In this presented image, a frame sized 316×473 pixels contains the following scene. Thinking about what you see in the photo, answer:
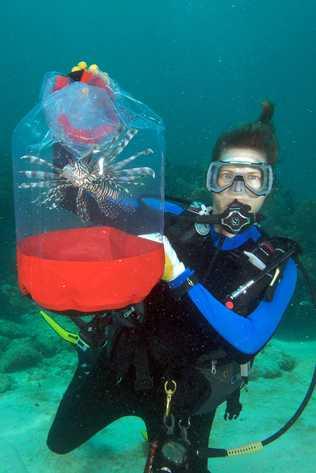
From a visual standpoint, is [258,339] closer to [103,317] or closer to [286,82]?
[103,317]

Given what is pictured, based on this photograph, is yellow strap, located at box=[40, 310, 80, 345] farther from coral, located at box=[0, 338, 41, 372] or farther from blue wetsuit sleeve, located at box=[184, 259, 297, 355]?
coral, located at box=[0, 338, 41, 372]

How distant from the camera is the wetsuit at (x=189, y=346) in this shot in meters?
2.84

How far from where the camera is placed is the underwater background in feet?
15.7

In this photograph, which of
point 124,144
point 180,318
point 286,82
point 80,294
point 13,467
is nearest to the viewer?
point 80,294

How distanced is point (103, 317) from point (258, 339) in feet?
3.45

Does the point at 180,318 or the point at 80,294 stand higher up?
the point at 80,294

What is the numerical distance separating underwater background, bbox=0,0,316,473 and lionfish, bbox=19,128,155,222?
2.81 m

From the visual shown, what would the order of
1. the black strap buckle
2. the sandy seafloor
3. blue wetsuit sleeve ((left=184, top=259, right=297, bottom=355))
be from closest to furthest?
the black strap buckle
blue wetsuit sleeve ((left=184, top=259, right=297, bottom=355))
the sandy seafloor

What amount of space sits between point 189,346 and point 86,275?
5.29 ft

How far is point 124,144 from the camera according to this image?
108 inches

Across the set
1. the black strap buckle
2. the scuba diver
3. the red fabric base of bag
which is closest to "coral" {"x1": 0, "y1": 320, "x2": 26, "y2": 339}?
the scuba diver

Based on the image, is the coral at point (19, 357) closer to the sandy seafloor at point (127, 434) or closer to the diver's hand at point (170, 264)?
the sandy seafloor at point (127, 434)

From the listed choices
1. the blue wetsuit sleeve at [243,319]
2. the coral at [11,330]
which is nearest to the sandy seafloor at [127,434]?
the coral at [11,330]

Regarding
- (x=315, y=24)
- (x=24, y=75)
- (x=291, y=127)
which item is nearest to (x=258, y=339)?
(x=291, y=127)
